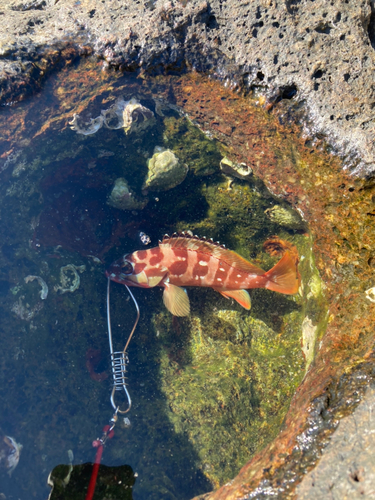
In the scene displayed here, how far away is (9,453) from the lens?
3945 mm

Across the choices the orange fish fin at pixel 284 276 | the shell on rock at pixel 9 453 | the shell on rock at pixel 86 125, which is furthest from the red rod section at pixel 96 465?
the shell on rock at pixel 86 125

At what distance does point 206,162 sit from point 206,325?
7.41 ft

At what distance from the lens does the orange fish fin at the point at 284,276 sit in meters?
3.63

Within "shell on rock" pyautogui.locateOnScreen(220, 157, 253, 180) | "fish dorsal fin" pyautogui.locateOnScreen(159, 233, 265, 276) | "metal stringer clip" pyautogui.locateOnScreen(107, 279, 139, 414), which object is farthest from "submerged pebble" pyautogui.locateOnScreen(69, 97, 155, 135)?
"metal stringer clip" pyautogui.locateOnScreen(107, 279, 139, 414)

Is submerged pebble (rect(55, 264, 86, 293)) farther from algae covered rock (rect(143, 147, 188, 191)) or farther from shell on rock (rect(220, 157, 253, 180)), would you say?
shell on rock (rect(220, 157, 253, 180))

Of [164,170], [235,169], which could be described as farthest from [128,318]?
[235,169]

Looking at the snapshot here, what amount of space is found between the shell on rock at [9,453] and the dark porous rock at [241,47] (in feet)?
13.4

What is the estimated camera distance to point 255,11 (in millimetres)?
2998

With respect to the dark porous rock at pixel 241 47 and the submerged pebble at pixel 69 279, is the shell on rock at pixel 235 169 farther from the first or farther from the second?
the submerged pebble at pixel 69 279

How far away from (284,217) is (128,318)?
2538 millimetres

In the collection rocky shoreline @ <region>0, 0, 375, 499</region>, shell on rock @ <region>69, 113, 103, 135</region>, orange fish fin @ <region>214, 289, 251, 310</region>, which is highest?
rocky shoreline @ <region>0, 0, 375, 499</region>

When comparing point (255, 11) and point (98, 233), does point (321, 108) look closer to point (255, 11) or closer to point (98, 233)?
point (255, 11)

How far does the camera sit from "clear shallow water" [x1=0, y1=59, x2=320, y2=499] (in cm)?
365

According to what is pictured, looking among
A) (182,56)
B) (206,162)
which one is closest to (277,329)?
(206,162)
